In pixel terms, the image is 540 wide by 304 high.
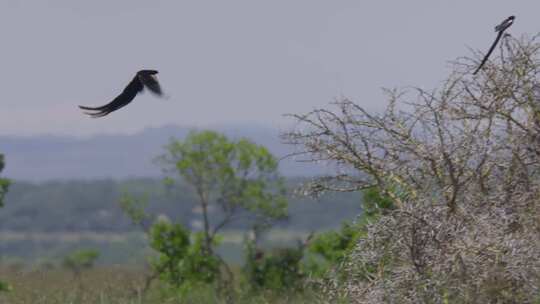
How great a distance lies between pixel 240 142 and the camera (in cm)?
1914

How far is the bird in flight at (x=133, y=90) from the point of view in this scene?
905 cm

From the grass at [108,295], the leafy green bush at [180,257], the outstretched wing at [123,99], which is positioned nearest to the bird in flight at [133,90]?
the outstretched wing at [123,99]

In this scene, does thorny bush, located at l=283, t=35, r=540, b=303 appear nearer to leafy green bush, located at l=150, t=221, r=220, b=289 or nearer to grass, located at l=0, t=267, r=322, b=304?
grass, located at l=0, t=267, r=322, b=304

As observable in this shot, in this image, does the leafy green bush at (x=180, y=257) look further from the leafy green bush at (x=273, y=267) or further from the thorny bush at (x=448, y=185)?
the thorny bush at (x=448, y=185)

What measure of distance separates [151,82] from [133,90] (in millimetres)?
227

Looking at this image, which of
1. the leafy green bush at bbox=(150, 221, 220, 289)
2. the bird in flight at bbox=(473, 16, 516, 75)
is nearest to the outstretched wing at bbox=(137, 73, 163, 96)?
the bird in flight at bbox=(473, 16, 516, 75)

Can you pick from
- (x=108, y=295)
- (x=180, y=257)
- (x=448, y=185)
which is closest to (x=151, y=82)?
(x=448, y=185)

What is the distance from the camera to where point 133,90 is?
9.20 meters

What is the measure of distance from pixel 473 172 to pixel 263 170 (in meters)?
10.3

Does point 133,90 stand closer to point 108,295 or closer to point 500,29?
point 500,29

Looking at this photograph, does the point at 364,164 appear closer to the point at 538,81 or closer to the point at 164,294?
the point at 538,81

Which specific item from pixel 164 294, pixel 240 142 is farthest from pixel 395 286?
pixel 240 142

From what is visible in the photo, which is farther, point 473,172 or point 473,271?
point 473,172

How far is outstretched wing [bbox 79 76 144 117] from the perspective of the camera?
30.1 ft
